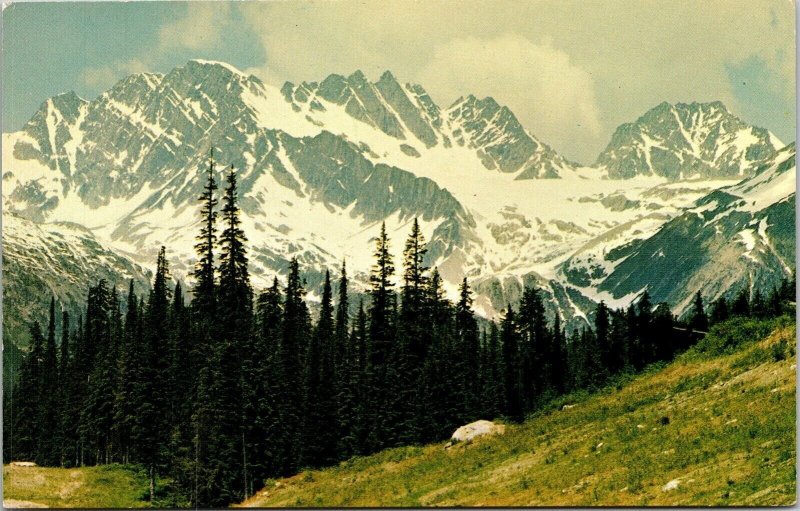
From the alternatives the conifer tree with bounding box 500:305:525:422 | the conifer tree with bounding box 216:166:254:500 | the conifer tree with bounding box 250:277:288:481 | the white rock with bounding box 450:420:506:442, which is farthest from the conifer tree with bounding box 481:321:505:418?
the conifer tree with bounding box 216:166:254:500

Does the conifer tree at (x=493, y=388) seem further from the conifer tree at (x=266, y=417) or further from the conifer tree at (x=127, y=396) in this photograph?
the conifer tree at (x=127, y=396)

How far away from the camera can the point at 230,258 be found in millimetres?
73750

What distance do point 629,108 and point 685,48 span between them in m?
13.0

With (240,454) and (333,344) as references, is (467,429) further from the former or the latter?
(333,344)

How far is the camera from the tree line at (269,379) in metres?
67.9

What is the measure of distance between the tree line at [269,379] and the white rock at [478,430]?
973 centimetres

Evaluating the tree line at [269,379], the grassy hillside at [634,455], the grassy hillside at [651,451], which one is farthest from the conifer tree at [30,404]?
the grassy hillside at [651,451]

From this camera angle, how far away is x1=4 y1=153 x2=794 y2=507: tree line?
67938mm

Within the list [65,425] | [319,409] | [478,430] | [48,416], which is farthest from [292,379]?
[48,416]

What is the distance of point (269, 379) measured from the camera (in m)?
73.4

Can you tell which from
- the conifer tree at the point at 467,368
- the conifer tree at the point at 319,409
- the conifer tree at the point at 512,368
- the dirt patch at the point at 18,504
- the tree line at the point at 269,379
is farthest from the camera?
the conifer tree at the point at 512,368

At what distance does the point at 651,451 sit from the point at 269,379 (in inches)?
1449

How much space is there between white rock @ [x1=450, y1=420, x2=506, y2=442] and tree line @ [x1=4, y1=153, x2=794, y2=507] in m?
9.73

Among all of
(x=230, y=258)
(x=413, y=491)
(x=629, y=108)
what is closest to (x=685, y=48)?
(x=629, y=108)
